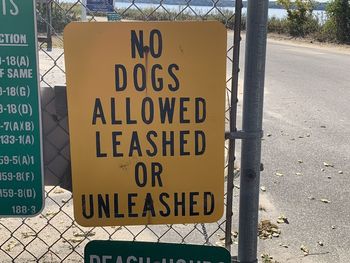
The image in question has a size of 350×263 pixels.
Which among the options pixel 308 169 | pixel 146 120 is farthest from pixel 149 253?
pixel 308 169

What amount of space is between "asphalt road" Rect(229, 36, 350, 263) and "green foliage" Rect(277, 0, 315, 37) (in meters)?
17.9

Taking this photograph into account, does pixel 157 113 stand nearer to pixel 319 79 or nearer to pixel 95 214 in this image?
pixel 95 214

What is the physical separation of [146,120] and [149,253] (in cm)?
54

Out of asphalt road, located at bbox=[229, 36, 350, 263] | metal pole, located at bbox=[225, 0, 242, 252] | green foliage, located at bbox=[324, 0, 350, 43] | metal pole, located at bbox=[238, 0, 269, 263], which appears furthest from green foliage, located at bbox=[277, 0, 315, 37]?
metal pole, located at bbox=[238, 0, 269, 263]

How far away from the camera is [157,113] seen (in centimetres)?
200

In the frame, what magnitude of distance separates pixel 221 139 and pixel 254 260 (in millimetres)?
558

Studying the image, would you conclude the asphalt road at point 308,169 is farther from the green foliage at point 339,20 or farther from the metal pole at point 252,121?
the green foliage at point 339,20

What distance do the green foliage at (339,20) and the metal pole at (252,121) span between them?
25134 millimetres

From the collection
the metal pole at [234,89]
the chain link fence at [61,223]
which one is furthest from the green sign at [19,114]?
the metal pole at [234,89]

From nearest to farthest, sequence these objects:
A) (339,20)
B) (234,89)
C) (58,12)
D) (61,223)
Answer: (234,89) → (61,223) → (58,12) → (339,20)

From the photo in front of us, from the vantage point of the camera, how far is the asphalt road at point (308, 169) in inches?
154

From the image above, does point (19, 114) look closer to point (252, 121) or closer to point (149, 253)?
point (149, 253)

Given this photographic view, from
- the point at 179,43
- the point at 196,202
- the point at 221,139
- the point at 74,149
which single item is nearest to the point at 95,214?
the point at 74,149

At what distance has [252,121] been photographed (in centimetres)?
206
